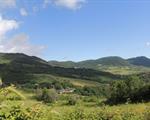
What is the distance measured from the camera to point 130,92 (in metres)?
96.9

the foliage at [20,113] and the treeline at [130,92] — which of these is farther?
the treeline at [130,92]

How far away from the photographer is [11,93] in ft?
20.5

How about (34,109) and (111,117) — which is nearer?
(34,109)

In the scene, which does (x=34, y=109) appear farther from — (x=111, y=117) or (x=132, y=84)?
(x=132, y=84)

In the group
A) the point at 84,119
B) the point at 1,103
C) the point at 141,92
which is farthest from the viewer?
the point at 141,92

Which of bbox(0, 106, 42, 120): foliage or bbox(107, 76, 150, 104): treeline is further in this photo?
bbox(107, 76, 150, 104): treeline

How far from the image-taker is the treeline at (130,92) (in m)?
80.2

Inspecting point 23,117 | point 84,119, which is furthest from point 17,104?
point 84,119

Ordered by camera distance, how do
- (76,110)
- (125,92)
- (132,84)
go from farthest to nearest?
1. (132,84)
2. (125,92)
3. (76,110)

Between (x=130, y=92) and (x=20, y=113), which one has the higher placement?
(x=130, y=92)

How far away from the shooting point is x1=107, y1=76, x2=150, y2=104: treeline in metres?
80.2

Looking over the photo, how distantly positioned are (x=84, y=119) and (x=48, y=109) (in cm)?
673

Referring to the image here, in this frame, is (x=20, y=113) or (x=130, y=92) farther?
(x=130, y=92)

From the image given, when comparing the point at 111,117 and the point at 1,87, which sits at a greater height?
the point at 1,87
